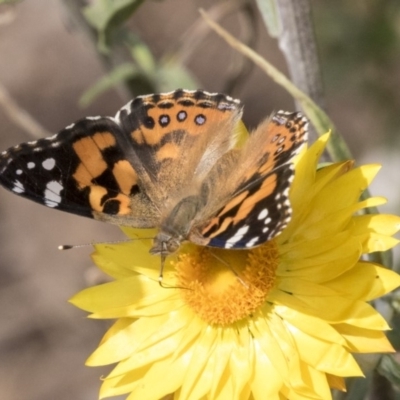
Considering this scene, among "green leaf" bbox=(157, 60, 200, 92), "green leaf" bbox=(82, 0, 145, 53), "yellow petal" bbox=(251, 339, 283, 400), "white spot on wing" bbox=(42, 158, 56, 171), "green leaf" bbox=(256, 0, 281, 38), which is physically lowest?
"yellow petal" bbox=(251, 339, 283, 400)

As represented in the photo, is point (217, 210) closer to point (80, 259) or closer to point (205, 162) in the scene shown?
point (205, 162)

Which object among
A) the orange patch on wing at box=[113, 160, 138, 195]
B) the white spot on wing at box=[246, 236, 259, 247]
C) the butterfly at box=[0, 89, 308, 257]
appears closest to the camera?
the white spot on wing at box=[246, 236, 259, 247]

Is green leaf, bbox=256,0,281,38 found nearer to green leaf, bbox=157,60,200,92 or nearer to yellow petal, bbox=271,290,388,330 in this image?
yellow petal, bbox=271,290,388,330

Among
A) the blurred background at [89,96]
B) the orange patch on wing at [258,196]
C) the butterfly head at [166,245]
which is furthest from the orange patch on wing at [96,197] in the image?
the blurred background at [89,96]

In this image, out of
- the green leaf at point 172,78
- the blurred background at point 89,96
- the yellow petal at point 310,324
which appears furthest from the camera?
the blurred background at point 89,96

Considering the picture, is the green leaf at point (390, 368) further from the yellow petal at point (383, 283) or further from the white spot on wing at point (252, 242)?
the white spot on wing at point (252, 242)

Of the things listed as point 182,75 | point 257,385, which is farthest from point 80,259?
point 257,385

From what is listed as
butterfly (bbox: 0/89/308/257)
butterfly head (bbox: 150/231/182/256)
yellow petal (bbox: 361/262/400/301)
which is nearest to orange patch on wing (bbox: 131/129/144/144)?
butterfly (bbox: 0/89/308/257)
